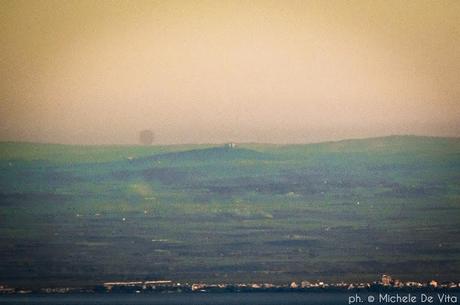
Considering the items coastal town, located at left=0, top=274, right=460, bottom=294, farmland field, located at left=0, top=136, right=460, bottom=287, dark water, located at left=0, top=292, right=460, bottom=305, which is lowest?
dark water, located at left=0, top=292, right=460, bottom=305

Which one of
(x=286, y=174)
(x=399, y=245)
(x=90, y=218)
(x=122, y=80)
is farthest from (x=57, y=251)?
(x=399, y=245)

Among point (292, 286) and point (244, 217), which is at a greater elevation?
point (244, 217)

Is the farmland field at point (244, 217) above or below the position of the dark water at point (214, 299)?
above

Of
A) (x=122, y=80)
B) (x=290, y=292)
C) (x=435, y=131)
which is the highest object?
(x=122, y=80)

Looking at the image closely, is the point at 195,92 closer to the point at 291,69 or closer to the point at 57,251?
the point at 291,69
